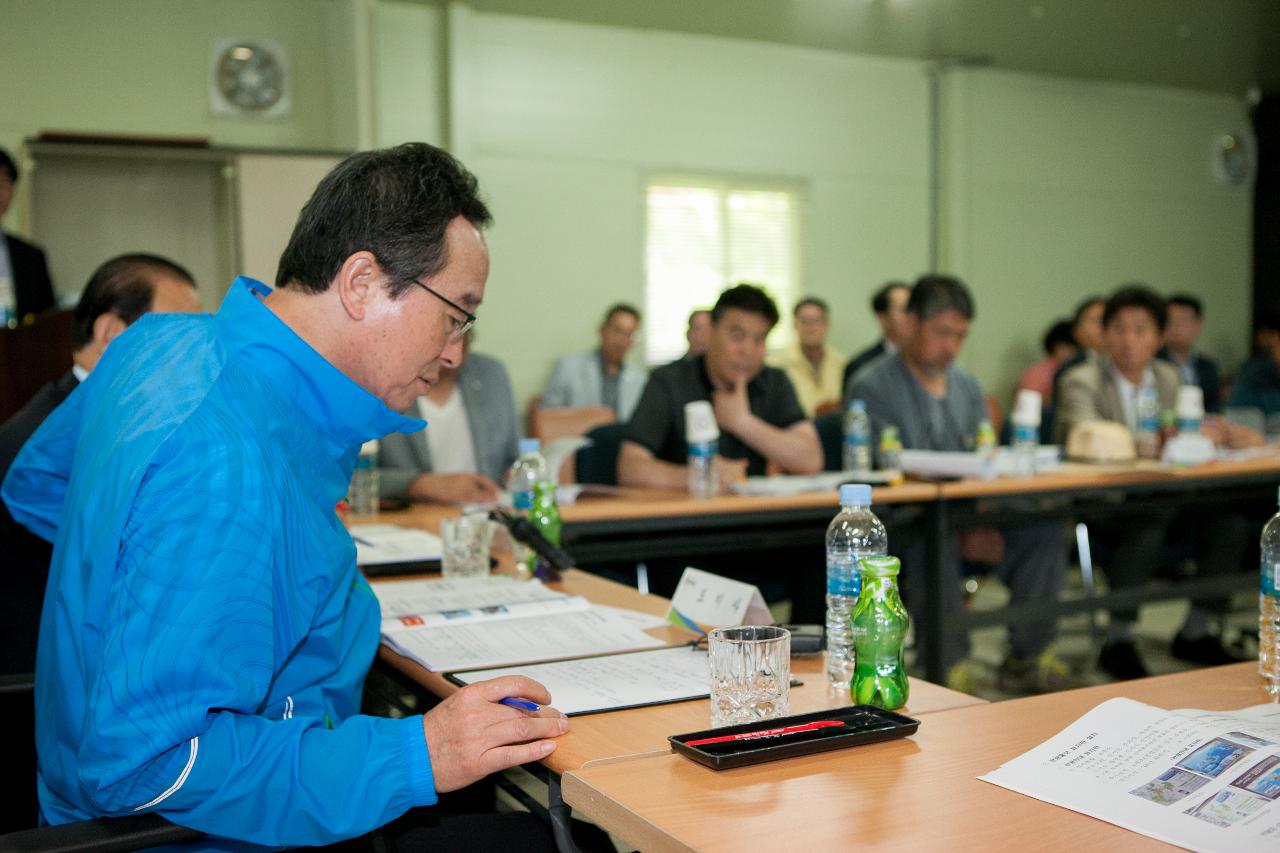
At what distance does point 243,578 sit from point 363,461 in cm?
226

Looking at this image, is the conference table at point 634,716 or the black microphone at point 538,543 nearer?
the conference table at point 634,716

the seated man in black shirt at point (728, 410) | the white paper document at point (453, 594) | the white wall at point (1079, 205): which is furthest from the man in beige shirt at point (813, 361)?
the white paper document at point (453, 594)

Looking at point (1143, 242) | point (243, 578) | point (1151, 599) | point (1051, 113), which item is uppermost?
point (1051, 113)

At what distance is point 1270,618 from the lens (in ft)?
4.67

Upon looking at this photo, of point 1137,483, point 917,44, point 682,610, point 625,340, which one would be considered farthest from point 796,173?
point 682,610

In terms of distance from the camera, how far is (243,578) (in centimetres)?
108

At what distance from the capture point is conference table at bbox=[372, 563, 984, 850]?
3.83 ft

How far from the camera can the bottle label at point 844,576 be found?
1540 mm

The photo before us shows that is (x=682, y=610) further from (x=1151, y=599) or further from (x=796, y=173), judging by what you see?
Result: (x=796, y=173)

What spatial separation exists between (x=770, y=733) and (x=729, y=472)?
7.66 feet

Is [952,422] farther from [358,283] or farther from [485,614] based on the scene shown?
[358,283]

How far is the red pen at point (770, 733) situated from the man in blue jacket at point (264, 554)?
16 centimetres

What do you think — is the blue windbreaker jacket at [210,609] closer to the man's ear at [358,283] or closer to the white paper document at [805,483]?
the man's ear at [358,283]

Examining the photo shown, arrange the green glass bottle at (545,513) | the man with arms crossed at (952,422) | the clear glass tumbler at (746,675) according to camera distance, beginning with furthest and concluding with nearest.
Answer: the man with arms crossed at (952,422) < the green glass bottle at (545,513) < the clear glass tumbler at (746,675)
